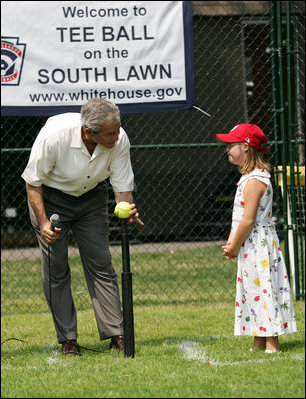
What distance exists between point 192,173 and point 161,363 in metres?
6.35

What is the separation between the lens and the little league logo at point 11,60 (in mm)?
6844

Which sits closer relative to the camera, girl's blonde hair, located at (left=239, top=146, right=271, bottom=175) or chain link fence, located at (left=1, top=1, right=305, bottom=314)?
girl's blonde hair, located at (left=239, top=146, right=271, bottom=175)

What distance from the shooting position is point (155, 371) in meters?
4.41

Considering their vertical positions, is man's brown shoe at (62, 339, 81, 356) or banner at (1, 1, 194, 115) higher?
banner at (1, 1, 194, 115)

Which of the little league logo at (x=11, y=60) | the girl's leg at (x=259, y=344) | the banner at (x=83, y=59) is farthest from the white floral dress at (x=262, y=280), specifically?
the little league logo at (x=11, y=60)

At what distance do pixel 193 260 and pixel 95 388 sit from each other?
18.6ft

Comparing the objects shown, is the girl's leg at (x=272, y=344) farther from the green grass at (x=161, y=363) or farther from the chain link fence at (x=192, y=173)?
the chain link fence at (x=192, y=173)

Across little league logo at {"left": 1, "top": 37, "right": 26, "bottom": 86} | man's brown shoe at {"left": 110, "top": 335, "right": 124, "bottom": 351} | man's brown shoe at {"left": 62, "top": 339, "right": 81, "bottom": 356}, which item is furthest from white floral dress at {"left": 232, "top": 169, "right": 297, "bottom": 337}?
little league logo at {"left": 1, "top": 37, "right": 26, "bottom": 86}

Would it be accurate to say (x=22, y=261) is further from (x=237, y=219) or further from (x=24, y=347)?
(x=237, y=219)

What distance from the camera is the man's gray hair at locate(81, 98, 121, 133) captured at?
15.9ft

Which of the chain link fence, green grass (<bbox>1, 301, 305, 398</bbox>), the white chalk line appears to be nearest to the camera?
green grass (<bbox>1, 301, 305, 398</bbox>)

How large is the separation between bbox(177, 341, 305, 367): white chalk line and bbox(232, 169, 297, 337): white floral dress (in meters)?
0.16

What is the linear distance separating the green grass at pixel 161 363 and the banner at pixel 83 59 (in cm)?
182

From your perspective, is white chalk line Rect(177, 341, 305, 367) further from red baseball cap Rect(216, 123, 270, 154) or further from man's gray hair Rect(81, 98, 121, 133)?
man's gray hair Rect(81, 98, 121, 133)
